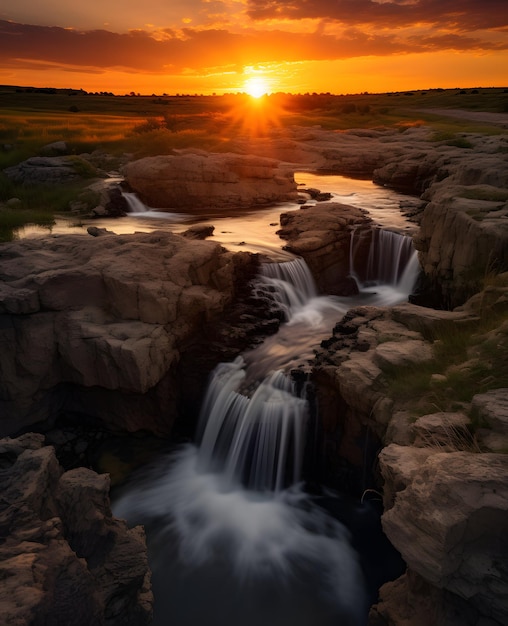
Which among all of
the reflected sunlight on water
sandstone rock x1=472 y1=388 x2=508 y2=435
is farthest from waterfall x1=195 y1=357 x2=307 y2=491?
the reflected sunlight on water

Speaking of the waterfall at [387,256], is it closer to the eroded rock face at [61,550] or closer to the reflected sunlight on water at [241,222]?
the reflected sunlight on water at [241,222]

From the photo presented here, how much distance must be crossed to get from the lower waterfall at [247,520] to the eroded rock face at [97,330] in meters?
1.59

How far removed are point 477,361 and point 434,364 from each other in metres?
0.94

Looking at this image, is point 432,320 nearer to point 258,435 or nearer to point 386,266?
point 258,435

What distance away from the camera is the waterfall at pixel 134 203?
24984 mm

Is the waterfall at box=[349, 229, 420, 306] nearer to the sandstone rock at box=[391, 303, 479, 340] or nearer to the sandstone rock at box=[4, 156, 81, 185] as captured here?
the sandstone rock at box=[391, 303, 479, 340]

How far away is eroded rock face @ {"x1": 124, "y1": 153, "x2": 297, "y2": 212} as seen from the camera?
25797 millimetres

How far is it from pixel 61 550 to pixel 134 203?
2303cm

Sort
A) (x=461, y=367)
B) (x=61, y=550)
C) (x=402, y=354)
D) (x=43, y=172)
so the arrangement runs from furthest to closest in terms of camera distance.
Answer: (x=43, y=172)
(x=402, y=354)
(x=461, y=367)
(x=61, y=550)

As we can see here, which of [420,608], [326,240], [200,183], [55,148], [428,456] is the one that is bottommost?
[326,240]

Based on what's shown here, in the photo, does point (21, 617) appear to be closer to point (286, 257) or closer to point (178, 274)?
point (178, 274)

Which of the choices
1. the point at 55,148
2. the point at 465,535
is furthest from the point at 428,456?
the point at 55,148

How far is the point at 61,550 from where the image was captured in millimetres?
4227

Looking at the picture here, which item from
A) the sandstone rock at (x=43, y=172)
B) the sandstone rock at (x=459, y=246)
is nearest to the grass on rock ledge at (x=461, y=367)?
the sandstone rock at (x=459, y=246)
